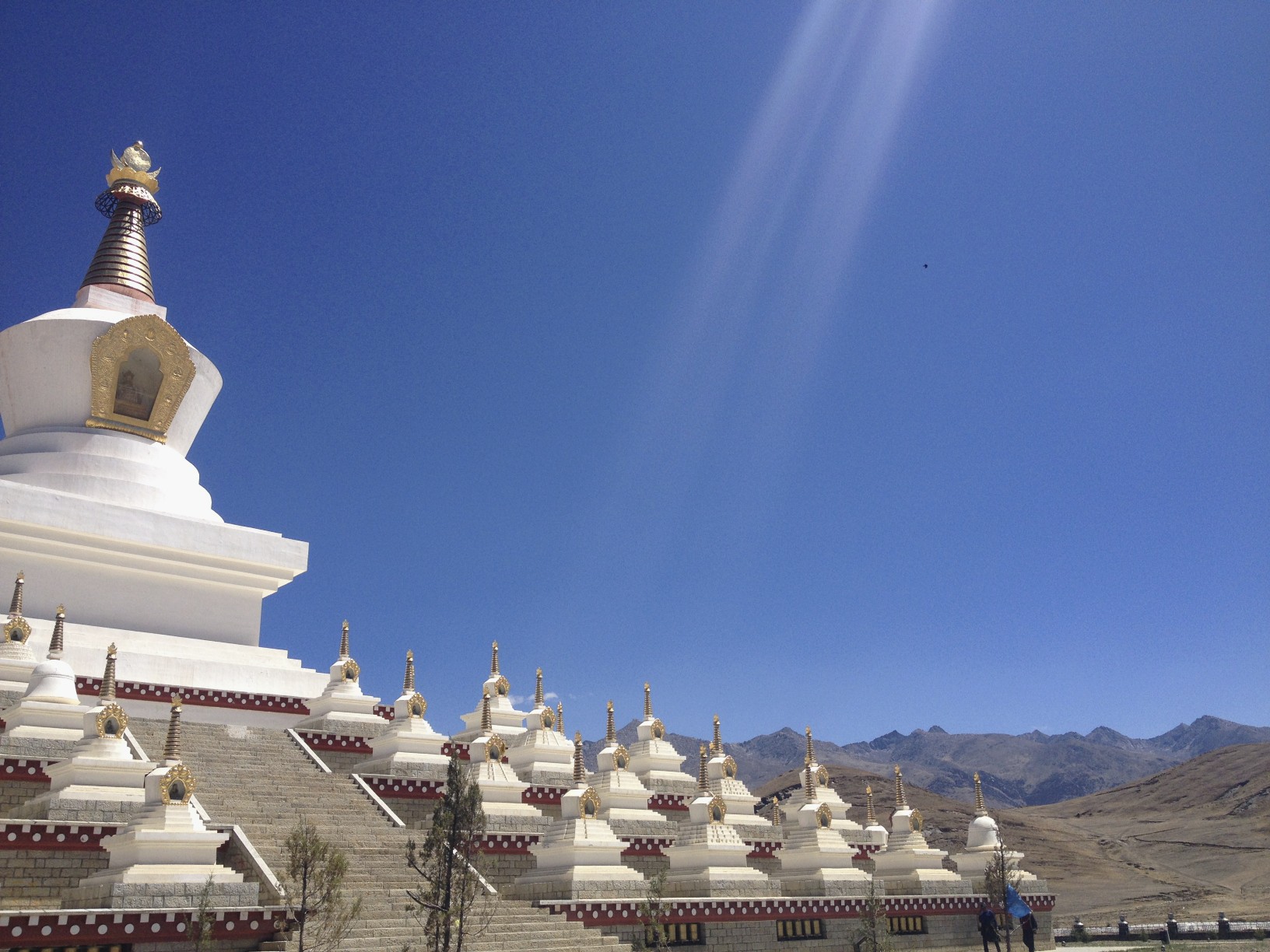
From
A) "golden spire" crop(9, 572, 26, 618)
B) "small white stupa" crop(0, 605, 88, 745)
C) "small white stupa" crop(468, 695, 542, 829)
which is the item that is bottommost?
"small white stupa" crop(468, 695, 542, 829)

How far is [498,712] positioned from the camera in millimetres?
25828

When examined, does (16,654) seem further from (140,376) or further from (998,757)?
(998,757)

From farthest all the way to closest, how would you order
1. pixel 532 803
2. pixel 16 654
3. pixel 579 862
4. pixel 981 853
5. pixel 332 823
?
pixel 981 853 → pixel 532 803 → pixel 16 654 → pixel 332 823 → pixel 579 862

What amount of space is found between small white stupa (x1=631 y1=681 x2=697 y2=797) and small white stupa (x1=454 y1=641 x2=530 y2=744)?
9.45 ft

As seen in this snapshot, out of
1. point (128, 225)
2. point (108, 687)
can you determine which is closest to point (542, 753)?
point (108, 687)

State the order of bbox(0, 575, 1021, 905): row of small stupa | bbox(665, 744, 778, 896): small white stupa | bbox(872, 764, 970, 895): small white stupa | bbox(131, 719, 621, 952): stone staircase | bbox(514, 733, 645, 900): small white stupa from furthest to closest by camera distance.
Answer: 1. bbox(872, 764, 970, 895): small white stupa
2. bbox(665, 744, 778, 896): small white stupa
3. bbox(514, 733, 645, 900): small white stupa
4. bbox(131, 719, 621, 952): stone staircase
5. bbox(0, 575, 1021, 905): row of small stupa

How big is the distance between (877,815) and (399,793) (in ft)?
121

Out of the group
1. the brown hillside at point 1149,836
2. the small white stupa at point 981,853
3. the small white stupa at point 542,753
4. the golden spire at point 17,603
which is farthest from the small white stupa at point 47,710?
the brown hillside at point 1149,836

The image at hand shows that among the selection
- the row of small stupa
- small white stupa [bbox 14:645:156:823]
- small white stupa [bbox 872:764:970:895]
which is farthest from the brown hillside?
small white stupa [bbox 14:645:156:823]

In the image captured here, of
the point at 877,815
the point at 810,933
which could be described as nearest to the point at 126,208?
the point at 810,933

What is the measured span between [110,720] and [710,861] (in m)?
9.86

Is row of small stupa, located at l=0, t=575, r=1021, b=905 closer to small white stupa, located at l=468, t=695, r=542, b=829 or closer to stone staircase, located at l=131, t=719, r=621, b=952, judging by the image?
small white stupa, located at l=468, t=695, r=542, b=829

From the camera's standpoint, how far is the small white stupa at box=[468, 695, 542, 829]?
19.4 meters

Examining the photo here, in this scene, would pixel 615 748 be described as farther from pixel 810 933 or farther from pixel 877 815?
pixel 877 815
